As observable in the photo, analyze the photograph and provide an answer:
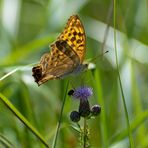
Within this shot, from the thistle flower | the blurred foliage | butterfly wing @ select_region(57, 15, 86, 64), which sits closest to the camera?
the thistle flower

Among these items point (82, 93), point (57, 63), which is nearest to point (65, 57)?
point (57, 63)

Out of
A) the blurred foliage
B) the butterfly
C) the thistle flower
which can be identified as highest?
the butterfly

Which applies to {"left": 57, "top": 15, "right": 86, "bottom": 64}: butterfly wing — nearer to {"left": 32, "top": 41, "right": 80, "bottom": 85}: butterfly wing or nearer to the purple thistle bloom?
{"left": 32, "top": 41, "right": 80, "bottom": 85}: butterfly wing

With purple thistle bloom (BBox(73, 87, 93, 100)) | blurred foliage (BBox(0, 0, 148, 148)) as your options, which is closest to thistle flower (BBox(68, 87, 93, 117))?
purple thistle bloom (BBox(73, 87, 93, 100))

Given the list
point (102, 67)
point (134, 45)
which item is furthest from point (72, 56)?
point (102, 67)

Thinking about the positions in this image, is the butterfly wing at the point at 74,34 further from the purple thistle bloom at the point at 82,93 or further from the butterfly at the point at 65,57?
the purple thistle bloom at the point at 82,93

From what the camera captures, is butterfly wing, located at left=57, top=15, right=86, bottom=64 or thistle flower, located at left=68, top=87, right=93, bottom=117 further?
butterfly wing, located at left=57, top=15, right=86, bottom=64

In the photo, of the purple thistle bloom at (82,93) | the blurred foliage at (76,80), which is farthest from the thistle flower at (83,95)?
the blurred foliage at (76,80)
